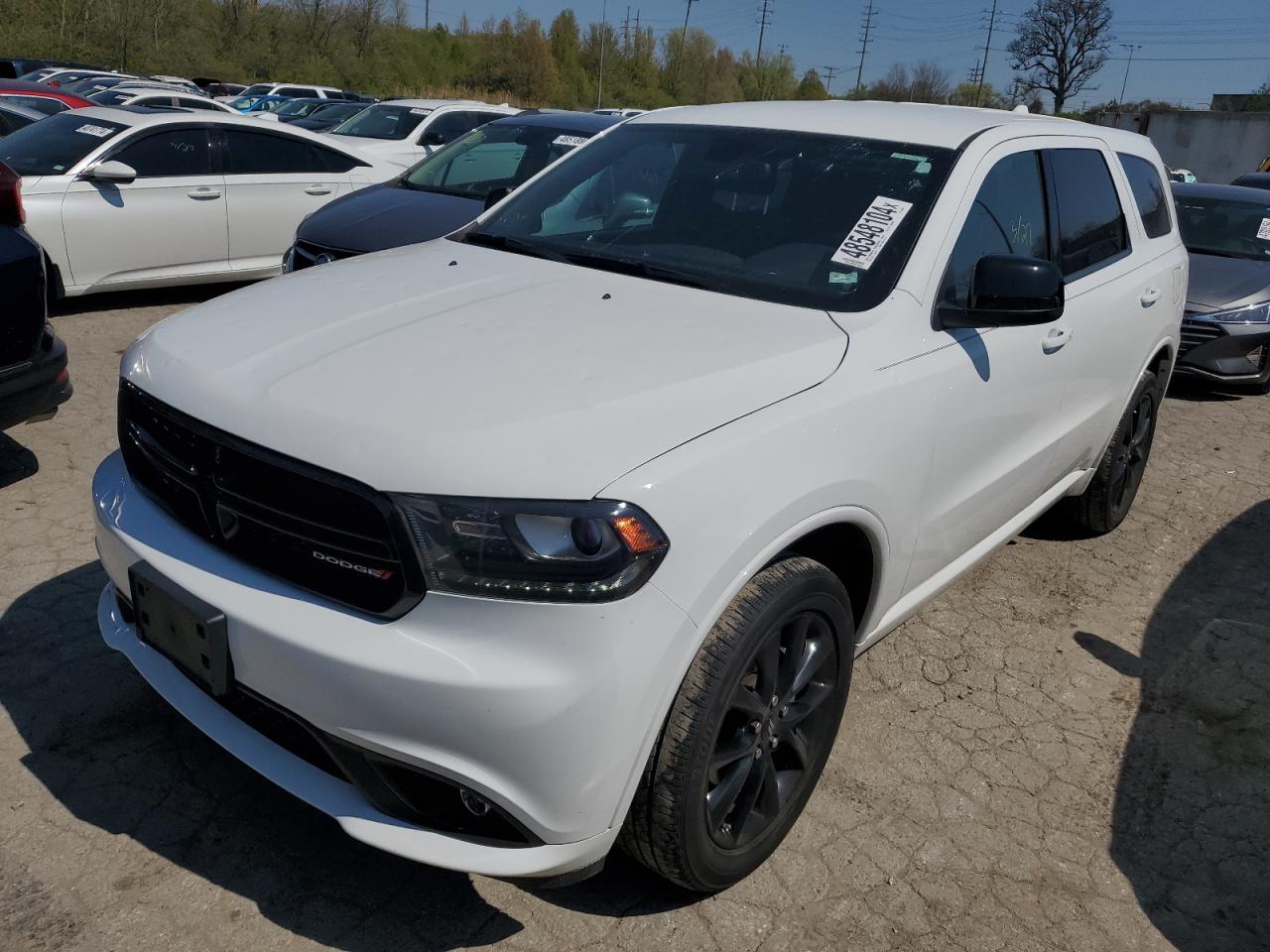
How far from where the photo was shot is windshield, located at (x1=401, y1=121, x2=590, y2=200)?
24.3 feet

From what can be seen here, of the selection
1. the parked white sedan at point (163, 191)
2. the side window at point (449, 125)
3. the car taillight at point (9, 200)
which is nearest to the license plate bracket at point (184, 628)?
the car taillight at point (9, 200)

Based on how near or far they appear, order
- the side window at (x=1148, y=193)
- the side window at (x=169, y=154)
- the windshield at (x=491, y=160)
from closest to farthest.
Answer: the side window at (x=1148, y=193) → the windshield at (x=491, y=160) → the side window at (x=169, y=154)

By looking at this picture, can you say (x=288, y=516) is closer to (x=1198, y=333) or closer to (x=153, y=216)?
(x=153, y=216)

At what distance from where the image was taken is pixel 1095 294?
395 cm

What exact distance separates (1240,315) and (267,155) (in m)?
7.63

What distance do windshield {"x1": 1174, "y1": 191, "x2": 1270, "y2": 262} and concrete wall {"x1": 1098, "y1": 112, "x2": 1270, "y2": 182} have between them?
102 ft

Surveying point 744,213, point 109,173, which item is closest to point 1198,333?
point 744,213

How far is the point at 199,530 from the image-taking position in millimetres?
2396

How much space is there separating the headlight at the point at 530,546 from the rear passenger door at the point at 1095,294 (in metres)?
2.25

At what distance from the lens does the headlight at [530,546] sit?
1.98 m

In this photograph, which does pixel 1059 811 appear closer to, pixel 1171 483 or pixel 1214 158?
pixel 1171 483

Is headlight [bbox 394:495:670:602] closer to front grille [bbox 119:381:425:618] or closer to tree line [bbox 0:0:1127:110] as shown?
front grille [bbox 119:381:425:618]

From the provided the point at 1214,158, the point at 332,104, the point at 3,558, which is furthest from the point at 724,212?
the point at 1214,158

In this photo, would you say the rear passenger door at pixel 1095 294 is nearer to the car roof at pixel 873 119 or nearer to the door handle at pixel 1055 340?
the door handle at pixel 1055 340
